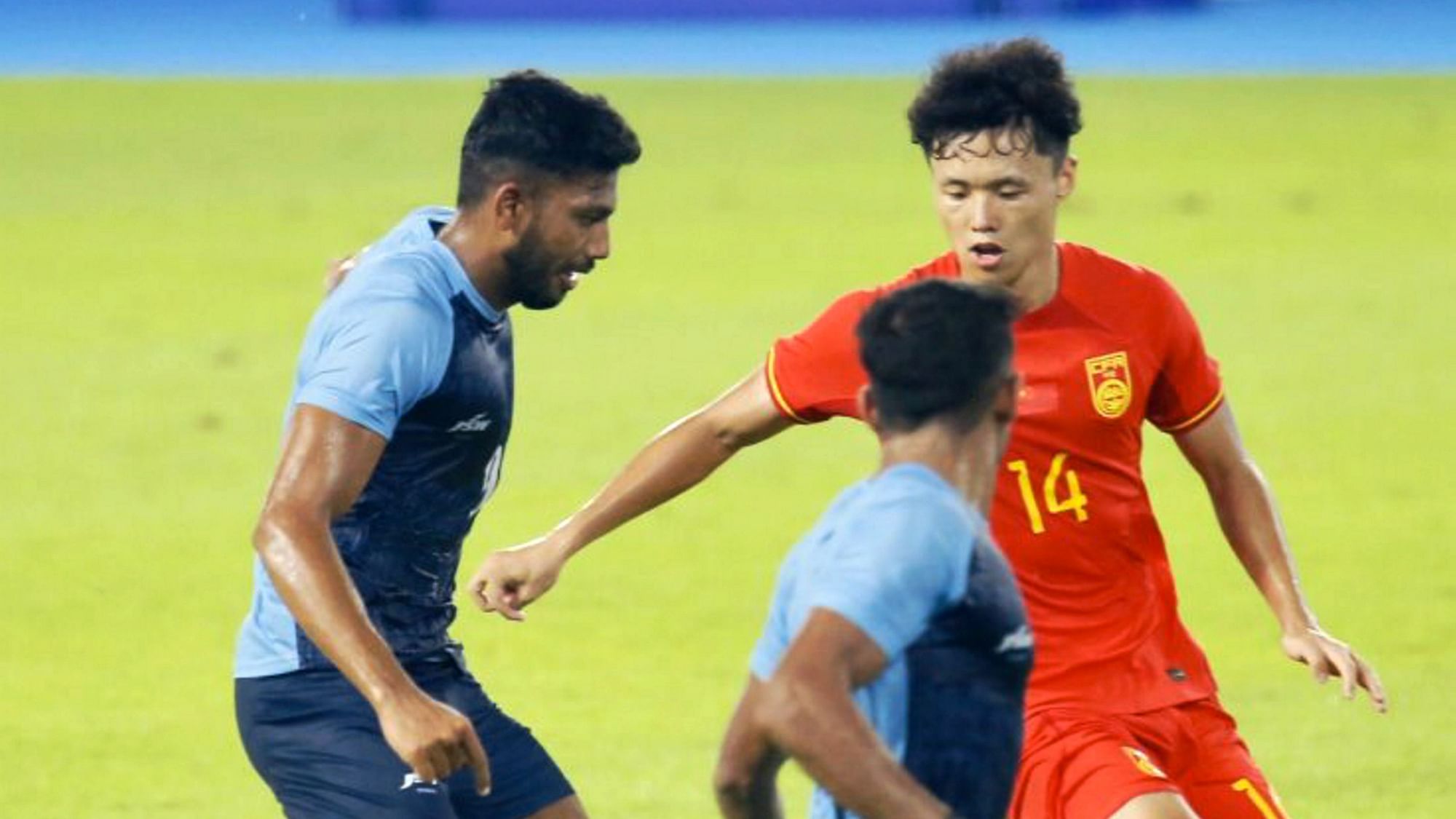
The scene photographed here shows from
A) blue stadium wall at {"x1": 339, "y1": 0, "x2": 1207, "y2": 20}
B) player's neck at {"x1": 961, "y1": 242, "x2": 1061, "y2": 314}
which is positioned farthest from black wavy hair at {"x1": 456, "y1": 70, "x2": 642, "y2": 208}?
blue stadium wall at {"x1": 339, "y1": 0, "x2": 1207, "y2": 20}

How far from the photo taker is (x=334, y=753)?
648cm

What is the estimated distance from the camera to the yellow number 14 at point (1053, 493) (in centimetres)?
671

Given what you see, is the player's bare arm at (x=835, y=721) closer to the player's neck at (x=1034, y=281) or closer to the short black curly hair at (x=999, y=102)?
the player's neck at (x=1034, y=281)

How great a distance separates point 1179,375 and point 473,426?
1.62 m

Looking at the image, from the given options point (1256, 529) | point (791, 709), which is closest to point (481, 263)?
point (1256, 529)

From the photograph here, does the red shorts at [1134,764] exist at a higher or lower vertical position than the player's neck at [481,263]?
lower

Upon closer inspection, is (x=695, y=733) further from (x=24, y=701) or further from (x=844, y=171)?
(x=844, y=171)

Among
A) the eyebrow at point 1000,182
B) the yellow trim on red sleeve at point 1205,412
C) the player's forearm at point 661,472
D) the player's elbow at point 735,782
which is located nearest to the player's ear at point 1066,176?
the eyebrow at point 1000,182

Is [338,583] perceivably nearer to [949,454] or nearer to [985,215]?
[949,454]

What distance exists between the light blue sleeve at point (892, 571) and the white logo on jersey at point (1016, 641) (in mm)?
262

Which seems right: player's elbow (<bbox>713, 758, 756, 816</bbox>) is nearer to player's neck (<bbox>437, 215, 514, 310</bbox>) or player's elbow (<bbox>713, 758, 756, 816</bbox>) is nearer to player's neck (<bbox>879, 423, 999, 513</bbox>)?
player's neck (<bbox>879, 423, 999, 513</bbox>)

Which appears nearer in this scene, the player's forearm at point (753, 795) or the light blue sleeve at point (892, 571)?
the light blue sleeve at point (892, 571)

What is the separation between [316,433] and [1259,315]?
1286cm

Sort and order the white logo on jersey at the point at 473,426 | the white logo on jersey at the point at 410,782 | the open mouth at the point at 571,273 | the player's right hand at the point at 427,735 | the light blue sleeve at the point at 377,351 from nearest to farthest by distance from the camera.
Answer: the player's right hand at the point at 427,735
the light blue sleeve at the point at 377,351
the white logo on jersey at the point at 410,782
the white logo on jersey at the point at 473,426
the open mouth at the point at 571,273
